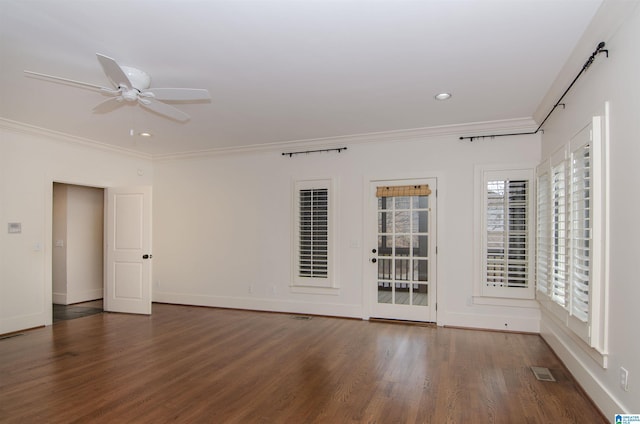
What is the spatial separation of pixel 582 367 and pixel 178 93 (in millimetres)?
4150

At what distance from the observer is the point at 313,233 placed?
5.84 m

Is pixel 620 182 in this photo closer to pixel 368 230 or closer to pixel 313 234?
pixel 368 230

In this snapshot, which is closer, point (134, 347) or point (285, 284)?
point (134, 347)

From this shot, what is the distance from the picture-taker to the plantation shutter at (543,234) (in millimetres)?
4035

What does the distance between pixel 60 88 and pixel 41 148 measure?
2.03 m

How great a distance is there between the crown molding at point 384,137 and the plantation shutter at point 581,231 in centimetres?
176

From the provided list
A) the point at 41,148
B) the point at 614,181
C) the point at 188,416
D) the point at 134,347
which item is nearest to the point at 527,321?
the point at 614,181

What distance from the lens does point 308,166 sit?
5906mm

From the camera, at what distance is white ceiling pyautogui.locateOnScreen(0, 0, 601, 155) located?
94.0 inches

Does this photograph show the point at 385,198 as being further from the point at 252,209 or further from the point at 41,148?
the point at 41,148

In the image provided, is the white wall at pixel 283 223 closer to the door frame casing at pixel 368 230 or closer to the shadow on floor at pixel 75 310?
the door frame casing at pixel 368 230

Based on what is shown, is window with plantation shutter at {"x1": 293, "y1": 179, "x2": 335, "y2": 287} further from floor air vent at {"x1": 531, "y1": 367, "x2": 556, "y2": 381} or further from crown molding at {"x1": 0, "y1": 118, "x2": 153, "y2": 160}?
crown molding at {"x1": 0, "y1": 118, "x2": 153, "y2": 160}

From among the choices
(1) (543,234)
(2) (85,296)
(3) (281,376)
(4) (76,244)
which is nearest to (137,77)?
(3) (281,376)

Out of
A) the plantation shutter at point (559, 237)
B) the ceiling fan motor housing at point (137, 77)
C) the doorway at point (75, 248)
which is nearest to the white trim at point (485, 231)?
the plantation shutter at point (559, 237)
